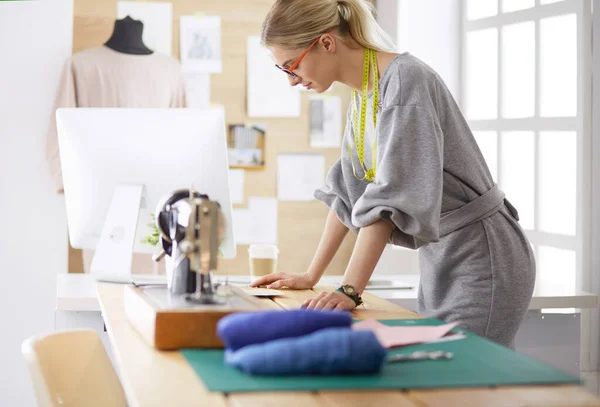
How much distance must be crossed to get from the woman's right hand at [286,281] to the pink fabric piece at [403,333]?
1.89 feet

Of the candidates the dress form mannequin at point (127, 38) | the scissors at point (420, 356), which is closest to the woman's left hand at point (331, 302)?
the scissors at point (420, 356)

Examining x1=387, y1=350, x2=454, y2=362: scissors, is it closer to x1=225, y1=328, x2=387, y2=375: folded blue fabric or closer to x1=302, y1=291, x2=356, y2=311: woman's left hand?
x1=225, y1=328, x2=387, y2=375: folded blue fabric

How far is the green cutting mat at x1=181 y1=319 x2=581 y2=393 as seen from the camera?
41.3 inches

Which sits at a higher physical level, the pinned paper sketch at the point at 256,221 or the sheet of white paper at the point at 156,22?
the sheet of white paper at the point at 156,22

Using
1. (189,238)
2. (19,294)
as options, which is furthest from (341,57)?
(19,294)

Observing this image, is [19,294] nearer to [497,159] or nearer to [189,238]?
[497,159]

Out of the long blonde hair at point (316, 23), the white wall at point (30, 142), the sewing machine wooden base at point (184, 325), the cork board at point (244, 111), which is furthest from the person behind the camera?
→ the cork board at point (244, 111)

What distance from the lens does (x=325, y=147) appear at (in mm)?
4629

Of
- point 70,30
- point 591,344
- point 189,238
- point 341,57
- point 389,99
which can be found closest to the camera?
point 189,238

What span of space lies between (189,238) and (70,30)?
2892 millimetres

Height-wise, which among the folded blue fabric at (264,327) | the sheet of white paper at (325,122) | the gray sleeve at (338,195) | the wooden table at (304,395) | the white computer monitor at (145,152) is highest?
the sheet of white paper at (325,122)

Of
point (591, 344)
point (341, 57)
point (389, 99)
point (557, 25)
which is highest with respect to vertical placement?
point (557, 25)

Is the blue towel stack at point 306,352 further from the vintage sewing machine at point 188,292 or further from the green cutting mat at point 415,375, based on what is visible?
the vintage sewing machine at point 188,292

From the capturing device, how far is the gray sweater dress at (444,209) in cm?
162
